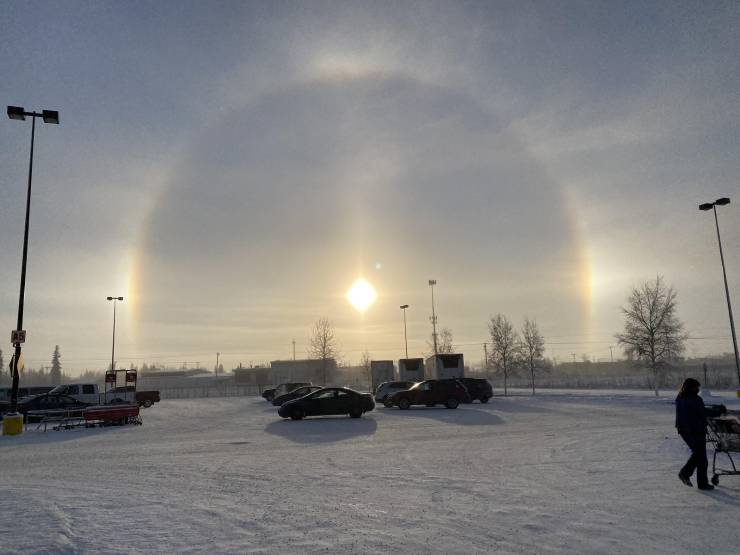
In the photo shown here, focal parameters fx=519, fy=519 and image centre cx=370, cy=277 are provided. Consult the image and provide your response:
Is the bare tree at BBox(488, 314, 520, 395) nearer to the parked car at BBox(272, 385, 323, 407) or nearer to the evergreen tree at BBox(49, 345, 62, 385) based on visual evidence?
the parked car at BBox(272, 385, 323, 407)

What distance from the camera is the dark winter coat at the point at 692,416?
25.8 feet

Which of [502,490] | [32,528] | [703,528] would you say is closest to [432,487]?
[502,490]

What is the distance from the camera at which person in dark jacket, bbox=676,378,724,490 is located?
7.75m

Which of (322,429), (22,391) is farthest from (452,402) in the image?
(22,391)

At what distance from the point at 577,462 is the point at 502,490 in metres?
3.06

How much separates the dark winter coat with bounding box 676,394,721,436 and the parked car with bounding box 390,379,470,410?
19.6 m

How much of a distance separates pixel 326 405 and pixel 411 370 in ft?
60.3

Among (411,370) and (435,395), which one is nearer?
(435,395)

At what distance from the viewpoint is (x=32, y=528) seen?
20.1ft

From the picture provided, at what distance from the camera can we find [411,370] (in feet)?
131

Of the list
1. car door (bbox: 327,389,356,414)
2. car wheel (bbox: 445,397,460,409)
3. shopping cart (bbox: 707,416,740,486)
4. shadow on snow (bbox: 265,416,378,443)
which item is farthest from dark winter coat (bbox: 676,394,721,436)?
car wheel (bbox: 445,397,460,409)

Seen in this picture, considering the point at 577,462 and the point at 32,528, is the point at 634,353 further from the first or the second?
the point at 32,528

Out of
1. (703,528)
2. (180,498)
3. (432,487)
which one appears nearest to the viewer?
(703,528)

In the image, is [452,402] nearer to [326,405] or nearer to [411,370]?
[326,405]
